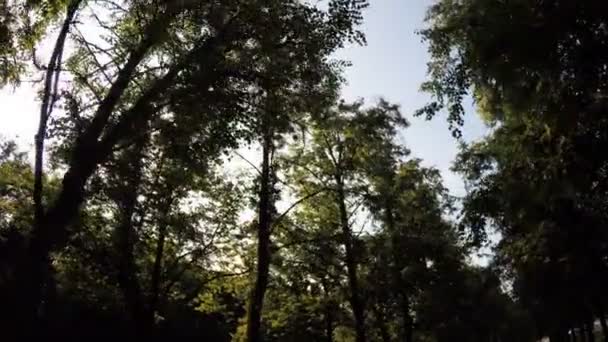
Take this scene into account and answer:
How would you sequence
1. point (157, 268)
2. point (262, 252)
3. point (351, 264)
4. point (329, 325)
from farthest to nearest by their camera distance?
1. point (329, 325)
2. point (351, 264)
3. point (157, 268)
4. point (262, 252)

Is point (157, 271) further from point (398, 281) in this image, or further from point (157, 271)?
point (398, 281)

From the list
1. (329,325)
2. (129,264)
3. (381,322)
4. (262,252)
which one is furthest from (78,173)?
(329,325)

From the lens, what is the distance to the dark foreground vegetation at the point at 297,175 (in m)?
9.82

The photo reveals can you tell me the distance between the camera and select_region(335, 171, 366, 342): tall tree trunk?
78.8ft

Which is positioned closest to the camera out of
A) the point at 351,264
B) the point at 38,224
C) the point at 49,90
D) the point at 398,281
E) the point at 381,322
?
the point at 38,224

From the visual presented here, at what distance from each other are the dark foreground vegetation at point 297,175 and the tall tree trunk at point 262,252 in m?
0.09

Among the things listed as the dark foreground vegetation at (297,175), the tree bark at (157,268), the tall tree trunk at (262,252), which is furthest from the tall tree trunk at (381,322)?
the tree bark at (157,268)

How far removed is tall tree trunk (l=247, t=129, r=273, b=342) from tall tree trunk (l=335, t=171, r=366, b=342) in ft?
12.2

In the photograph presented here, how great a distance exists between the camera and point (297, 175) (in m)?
24.6

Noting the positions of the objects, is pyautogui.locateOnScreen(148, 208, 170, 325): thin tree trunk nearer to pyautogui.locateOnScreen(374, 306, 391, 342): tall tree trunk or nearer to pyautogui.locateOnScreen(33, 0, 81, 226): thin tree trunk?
pyautogui.locateOnScreen(33, 0, 81, 226): thin tree trunk

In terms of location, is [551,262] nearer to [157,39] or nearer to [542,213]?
[542,213]

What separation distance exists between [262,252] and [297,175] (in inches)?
203

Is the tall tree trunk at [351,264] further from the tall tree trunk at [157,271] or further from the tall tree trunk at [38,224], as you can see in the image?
the tall tree trunk at [38,224]

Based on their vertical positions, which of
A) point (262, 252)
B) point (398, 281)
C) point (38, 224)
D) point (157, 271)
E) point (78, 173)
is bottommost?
point (38, 224)
